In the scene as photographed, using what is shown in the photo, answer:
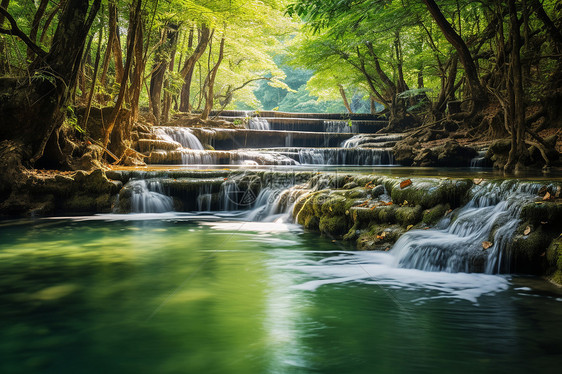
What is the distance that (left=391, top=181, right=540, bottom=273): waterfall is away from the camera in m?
4.34

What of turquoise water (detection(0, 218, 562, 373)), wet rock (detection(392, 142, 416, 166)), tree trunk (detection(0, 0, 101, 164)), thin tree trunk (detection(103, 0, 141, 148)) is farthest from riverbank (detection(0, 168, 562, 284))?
wet rock (detection(392, 142, 416, 166))

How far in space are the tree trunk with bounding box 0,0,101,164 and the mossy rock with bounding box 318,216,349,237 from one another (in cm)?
591

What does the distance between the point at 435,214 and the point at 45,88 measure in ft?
25.0

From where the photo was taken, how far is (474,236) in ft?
15.2

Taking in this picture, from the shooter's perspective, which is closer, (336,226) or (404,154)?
(336,226)

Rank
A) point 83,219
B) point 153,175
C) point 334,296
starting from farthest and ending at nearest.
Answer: point 153,175
point 83,219
point 334,296

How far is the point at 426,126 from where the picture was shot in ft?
49.8

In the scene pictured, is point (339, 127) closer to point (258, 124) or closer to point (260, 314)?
point (258, 124)

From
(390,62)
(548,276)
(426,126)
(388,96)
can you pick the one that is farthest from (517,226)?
(388,96)

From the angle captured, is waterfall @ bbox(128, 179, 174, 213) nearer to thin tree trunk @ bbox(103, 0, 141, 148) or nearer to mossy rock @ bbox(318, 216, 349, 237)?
thin tree trunk @ bbox(103, 0, 141, 148)

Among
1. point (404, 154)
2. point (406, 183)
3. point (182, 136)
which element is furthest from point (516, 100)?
point (182, 136)

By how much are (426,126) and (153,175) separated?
398 inches

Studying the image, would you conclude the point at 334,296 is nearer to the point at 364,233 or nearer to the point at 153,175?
the point at 364,233

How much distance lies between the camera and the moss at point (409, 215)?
5.53 metres
